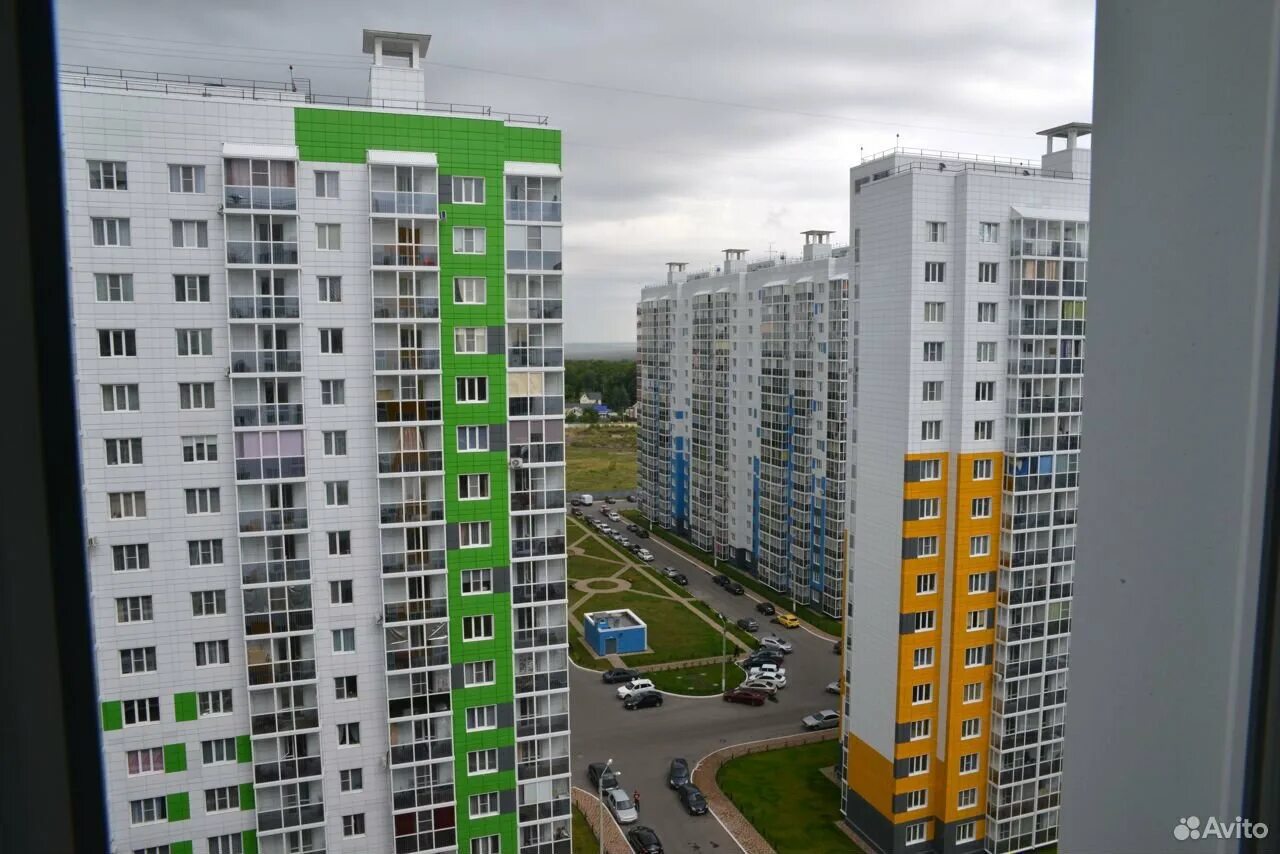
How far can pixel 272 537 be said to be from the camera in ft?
16.8

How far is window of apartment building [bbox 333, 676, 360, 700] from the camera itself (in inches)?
211

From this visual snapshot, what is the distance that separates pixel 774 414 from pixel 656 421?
4885 millimetres

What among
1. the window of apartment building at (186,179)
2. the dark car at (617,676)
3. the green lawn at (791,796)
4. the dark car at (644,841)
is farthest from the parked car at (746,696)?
the window of apartment building at (186,179)

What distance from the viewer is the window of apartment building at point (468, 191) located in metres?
5.42

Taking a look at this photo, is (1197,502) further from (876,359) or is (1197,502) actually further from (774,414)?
(774,414)

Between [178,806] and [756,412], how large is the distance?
11.7m

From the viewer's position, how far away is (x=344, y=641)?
5398 millimetres

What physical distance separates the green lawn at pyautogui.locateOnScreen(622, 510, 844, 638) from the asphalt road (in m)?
0.91

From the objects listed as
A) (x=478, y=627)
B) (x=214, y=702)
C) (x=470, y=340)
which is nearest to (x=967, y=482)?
(x=478, y=627)

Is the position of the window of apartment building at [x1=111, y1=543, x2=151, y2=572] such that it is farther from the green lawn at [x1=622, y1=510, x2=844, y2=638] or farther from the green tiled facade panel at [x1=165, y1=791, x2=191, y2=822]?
the green lawn at [x1=622, y1=510, x2=844, y2=638]

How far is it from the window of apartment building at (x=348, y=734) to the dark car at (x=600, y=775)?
3.49m

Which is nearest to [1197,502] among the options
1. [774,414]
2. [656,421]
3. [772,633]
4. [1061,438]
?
[1061,438]

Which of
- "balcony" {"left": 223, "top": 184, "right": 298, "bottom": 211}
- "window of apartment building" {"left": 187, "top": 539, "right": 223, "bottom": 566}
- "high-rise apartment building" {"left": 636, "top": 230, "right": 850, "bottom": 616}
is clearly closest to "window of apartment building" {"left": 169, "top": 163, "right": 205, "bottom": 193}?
"balcony" {"left": 223, "top": 184, "right": 298, "bottom": 211}

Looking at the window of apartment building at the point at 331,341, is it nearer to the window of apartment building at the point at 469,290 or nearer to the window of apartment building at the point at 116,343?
the window of apartment building at the point at 469,290
